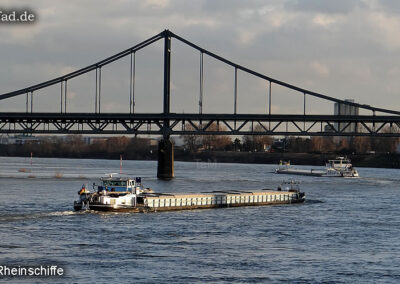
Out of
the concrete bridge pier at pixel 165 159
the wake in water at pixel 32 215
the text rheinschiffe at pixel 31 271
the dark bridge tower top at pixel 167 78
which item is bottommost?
the text rheinschiffe at pixel 31 271

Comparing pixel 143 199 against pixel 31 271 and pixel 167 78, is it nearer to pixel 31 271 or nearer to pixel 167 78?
pixel 31 271

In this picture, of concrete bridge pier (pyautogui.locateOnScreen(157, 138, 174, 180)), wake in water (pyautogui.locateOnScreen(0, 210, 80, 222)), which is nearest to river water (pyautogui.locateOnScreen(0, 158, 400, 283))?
wake in water (pyautogui.locateOnScreen(0, 210, 80, 222))

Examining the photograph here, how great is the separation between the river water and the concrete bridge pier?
4706 cm

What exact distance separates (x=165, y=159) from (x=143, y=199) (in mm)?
55791

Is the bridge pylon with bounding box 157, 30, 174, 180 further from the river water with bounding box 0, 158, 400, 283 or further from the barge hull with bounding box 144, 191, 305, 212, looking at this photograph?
the river water with bounding box 0, 158, 400, 283

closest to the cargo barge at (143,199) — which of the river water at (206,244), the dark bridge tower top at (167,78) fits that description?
the river water at (206,244)

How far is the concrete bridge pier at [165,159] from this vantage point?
404ft

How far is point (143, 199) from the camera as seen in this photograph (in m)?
68.3

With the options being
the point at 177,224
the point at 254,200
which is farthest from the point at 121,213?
the point at 254,200

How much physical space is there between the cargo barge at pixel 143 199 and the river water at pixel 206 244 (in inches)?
47.2

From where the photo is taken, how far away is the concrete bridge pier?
123062 millimetres

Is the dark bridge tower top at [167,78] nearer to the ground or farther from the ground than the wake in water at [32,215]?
farther from the ground

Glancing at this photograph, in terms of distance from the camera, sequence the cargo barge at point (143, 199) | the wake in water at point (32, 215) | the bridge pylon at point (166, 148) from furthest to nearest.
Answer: the bridge pylon at point (166, 148) < the cargo barge at point (143, 199) < the wake in water at point (32, 215)

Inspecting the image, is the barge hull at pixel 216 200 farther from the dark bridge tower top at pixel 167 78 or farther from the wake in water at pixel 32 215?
the dark bridge tower top at pixel 167 78
